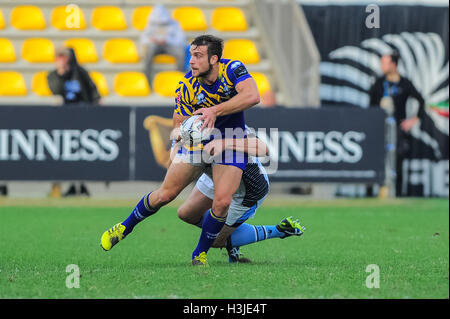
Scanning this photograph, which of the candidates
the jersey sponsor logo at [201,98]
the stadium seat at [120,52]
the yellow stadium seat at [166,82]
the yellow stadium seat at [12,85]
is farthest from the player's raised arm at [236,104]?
the stadium seat at [120,52]

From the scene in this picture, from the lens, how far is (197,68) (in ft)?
24.0

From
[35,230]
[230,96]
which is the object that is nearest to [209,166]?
[230,96]

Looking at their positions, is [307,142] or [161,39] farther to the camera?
[161,39]

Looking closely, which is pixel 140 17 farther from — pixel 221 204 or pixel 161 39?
pixel 221 204

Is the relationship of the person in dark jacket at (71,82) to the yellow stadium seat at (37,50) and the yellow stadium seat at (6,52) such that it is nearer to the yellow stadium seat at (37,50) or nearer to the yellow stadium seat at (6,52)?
the yellow stadium seat at (37,50)

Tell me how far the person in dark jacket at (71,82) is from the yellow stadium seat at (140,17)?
4434 millimetres

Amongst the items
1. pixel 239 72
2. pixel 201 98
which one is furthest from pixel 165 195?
pixel 239 72

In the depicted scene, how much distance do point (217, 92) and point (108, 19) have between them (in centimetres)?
1324

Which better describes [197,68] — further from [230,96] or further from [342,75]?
[342,75]

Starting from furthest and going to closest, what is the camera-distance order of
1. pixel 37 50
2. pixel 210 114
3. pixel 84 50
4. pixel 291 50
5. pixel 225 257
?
1. pixel 37 50
2. pixel 84 50
3. pixel 291 50
4. pixel 225 257
5. pixel 210 114

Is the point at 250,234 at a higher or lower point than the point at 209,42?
lower

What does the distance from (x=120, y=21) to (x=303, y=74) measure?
189 inches

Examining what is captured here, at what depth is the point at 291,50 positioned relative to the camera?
18.2 metres

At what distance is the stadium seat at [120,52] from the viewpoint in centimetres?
1953
